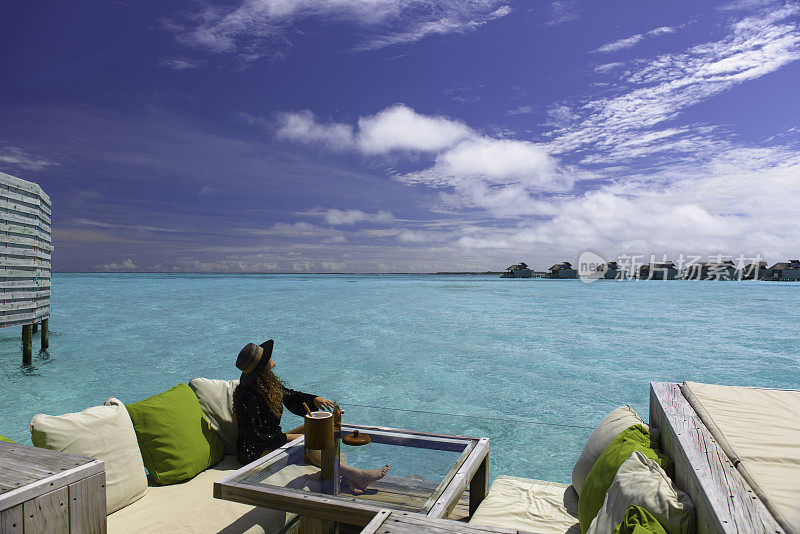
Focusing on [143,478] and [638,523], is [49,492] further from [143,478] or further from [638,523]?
[638,523]

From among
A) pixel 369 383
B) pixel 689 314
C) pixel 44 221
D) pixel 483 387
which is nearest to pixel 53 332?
pixel 44 221

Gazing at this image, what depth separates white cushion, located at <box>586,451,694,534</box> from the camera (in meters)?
1.36

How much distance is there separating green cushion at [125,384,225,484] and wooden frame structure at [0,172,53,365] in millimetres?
7856

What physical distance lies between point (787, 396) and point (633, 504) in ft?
4.01

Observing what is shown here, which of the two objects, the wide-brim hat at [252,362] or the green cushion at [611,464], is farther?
the wide-brim hat at [252,362]

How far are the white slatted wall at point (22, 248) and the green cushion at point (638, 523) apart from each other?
10326mm

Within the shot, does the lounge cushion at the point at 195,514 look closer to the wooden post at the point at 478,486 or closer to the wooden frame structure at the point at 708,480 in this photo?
the wooden post at the point at 478,486

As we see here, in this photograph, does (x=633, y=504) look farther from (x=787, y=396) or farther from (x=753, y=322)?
(x=753, y=322)

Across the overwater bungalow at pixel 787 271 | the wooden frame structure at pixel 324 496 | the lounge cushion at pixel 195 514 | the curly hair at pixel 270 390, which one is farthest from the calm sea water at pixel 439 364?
the overwater bungalow at pixel 787 271

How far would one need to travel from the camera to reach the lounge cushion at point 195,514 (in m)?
2.25

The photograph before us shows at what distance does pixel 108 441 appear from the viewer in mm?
2426

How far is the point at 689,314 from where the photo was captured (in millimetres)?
A: 26297

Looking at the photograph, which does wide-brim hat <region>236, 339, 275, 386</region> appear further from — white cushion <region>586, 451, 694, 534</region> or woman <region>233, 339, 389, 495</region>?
white cushion <region>586, 451, 694, 534</region>

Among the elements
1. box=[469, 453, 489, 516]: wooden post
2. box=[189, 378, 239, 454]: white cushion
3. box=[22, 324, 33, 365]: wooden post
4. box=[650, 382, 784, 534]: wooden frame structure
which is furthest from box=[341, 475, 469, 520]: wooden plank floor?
box=[22, 324, 33, 365]: wooden post
